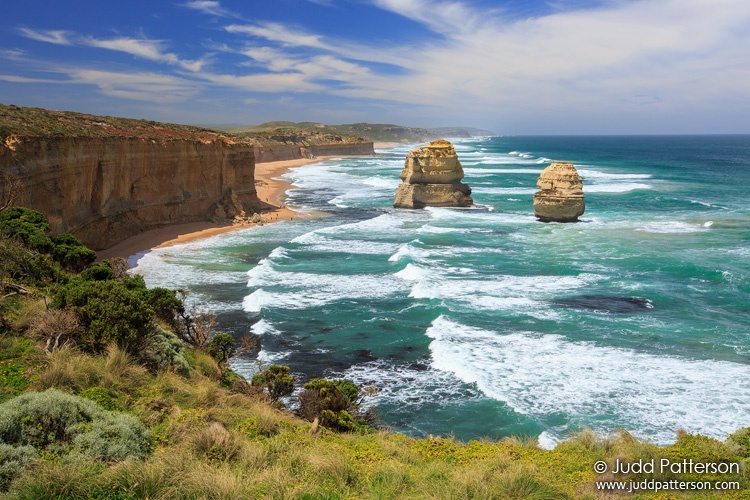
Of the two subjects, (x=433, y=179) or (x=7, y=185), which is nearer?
(x=7, y=185)

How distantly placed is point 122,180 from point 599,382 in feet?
98.0

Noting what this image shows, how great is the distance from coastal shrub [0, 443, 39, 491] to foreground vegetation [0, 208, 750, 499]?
20mm

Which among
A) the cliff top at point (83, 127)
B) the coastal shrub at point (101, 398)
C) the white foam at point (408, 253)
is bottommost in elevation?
the white foam at point (408, 253)

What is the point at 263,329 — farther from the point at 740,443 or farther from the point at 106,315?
the point at 740,443

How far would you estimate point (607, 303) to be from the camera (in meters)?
23.1

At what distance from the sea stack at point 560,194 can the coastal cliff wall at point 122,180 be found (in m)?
22.7

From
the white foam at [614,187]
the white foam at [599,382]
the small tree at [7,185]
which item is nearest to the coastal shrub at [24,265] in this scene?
the small tree at [7,185]

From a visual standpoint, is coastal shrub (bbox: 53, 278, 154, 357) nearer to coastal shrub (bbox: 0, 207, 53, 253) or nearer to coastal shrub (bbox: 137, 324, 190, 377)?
coastal shrub (bbox: 137, 324, 190, 377)

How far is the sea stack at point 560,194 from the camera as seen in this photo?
134 feet

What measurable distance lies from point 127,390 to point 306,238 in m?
26.9

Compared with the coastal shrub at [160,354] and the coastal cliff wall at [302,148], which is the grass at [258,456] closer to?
the coastal shrub at [160,354]

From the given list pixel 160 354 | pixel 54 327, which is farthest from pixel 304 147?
pixel 54 327

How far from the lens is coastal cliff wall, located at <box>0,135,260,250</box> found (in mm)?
26328

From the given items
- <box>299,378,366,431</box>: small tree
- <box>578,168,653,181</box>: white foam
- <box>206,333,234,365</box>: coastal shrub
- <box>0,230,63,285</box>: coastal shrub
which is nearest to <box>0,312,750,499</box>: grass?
<box>299,378,366,431</box>: small tree
